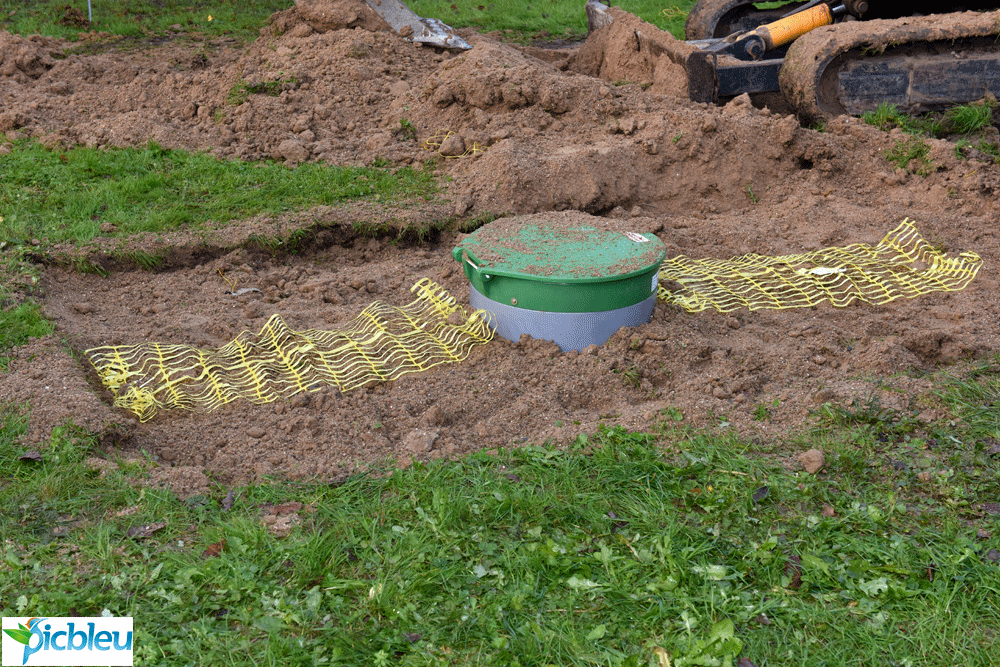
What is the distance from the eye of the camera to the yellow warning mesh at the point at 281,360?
402 centimetres

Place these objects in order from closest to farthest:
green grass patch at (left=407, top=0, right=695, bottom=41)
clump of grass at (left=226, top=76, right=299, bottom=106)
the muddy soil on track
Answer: the muddy soil on track → clump of grass at (left=226, top=76, right=299, bottom=106) → green grass patch at (left=407, top=0, right=695, bottom=41)

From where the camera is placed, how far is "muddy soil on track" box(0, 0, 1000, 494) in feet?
12.2

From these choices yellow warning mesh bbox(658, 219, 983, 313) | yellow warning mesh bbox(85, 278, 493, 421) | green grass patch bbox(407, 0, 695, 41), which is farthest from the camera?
green grass patch bbox(407, 0, 695, 41)

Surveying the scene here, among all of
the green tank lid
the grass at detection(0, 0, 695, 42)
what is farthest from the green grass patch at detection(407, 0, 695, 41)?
the green tank lid

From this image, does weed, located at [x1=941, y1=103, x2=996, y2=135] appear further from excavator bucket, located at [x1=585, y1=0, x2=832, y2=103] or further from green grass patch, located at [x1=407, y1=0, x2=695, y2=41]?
green grass patch, located at [x1=407, y1=0, x2=695, y2=41]

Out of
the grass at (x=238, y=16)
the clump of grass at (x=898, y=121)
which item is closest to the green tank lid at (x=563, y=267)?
the clump of grass at (x=898, y=121)

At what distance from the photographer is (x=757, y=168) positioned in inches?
256

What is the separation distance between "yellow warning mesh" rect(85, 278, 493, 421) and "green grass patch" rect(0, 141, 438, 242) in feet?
4.95

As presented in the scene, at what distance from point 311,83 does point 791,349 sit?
15.5 feet

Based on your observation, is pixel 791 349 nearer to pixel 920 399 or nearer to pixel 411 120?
pixel 920 399

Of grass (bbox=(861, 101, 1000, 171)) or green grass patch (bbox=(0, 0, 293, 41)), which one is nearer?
grass (bbox=(861, 101, 1000, 171))

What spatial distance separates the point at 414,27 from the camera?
26.3ft

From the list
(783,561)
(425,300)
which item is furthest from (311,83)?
(783,561)

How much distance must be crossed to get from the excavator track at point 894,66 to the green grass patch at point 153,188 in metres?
3.32
